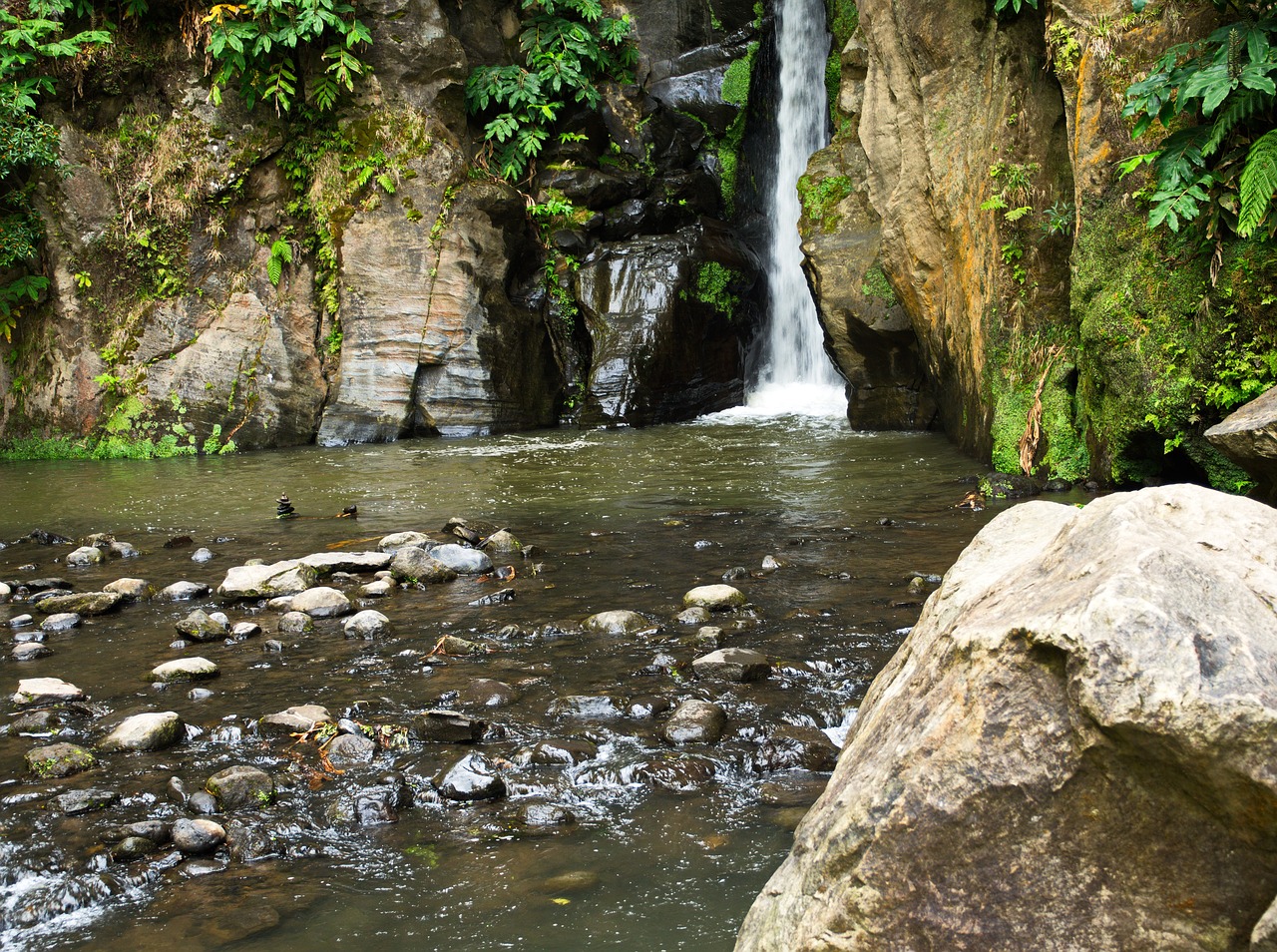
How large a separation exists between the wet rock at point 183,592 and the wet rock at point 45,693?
Result: 1.60 metres

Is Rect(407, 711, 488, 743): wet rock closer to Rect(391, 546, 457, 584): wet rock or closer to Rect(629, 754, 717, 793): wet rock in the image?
Rect(629, 754, 717, 793): wet rock

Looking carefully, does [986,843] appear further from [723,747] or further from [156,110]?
[156,110]

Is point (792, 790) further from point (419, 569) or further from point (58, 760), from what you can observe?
point (419, 569)

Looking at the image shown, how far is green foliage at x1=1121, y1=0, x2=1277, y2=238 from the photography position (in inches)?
214

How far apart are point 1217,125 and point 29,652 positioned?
22.8ft

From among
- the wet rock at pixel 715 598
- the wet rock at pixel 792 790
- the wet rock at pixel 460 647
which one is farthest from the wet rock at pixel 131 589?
the wet rock at pixel 792 790

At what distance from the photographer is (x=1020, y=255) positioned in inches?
337

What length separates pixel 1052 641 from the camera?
1633mm

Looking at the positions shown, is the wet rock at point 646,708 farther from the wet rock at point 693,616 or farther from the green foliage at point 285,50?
the green foliage at point 285,50

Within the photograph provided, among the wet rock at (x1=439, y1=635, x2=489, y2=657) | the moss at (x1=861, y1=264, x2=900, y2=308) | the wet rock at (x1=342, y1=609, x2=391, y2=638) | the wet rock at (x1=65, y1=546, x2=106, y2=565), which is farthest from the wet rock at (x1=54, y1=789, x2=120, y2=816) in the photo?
the moss at (x1=861, y1=264, x2=900, y2=308)

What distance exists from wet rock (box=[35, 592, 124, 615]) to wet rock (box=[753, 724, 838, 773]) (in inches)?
159

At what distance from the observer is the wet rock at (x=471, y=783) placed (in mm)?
3291

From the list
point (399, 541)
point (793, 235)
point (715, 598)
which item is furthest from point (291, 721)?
point (793, 235)

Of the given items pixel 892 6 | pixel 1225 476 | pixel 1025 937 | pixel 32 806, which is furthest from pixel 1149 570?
pixel 892 6
